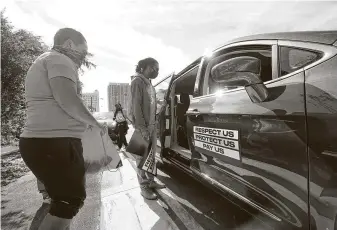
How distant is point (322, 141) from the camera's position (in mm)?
1364

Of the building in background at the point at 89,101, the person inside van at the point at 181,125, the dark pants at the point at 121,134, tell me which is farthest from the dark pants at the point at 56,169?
the dark pants at the point at 121,134

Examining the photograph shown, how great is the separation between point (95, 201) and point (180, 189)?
3.76 ft

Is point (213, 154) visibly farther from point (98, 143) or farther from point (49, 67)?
point (49, 67)

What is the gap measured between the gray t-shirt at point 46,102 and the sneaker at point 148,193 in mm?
1845

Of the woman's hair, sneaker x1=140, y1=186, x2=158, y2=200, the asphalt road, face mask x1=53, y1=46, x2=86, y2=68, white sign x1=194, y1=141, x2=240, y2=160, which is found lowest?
the asphalt road

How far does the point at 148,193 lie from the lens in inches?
136

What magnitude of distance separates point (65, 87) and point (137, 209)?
1.93 m

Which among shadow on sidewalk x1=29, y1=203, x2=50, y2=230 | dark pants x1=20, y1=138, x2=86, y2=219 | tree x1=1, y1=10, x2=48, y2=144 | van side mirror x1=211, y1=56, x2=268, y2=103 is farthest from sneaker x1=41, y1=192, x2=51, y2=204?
tree x1=1, y1=10, x2=48, y2=144

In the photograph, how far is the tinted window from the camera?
63.0 inches

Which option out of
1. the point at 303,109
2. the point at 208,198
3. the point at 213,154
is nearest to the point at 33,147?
the point at 213,154

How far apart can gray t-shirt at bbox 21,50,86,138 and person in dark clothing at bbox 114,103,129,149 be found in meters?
6.53

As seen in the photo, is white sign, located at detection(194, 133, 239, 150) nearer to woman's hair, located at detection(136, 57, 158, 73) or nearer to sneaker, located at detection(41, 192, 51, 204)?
woman's hair, located at detection(136, 57, 158, 73)

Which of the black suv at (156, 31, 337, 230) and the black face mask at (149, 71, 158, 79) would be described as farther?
the black face mask at (149, 71, 158, 79)

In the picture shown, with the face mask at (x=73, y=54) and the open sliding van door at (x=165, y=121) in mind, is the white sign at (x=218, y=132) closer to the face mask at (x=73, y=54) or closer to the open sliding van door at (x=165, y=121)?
the face mask at (x=73, y=54)
